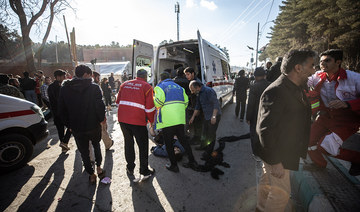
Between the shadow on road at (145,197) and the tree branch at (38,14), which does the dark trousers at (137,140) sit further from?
the tree branch at (38,14)

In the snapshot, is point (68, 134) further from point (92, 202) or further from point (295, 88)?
point (295, 88)

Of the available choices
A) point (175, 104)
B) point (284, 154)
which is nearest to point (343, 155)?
point (284, 154)

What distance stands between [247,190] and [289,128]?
1522 mm

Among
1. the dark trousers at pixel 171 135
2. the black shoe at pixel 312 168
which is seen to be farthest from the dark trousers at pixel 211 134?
the black shoe at pixel 312 168

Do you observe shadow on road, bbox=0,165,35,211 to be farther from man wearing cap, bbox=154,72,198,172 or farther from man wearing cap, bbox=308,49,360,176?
man wearing cap, bbox=308,49,360,176

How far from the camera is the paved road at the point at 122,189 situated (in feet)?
7.52

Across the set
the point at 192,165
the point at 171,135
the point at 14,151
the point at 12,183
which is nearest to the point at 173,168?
the point at 192,165

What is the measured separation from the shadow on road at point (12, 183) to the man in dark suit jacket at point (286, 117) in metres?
3.59

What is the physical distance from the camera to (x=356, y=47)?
12.5m

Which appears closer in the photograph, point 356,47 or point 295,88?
point 295,88

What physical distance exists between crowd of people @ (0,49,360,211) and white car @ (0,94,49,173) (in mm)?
613

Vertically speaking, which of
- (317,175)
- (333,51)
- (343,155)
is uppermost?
(333,51)

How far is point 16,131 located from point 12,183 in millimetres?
1029

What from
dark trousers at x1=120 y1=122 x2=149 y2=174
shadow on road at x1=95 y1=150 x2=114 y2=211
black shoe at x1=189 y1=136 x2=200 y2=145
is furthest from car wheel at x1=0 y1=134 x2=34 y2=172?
black shoe at x1=189 y1=136 x2=200 y2=145
